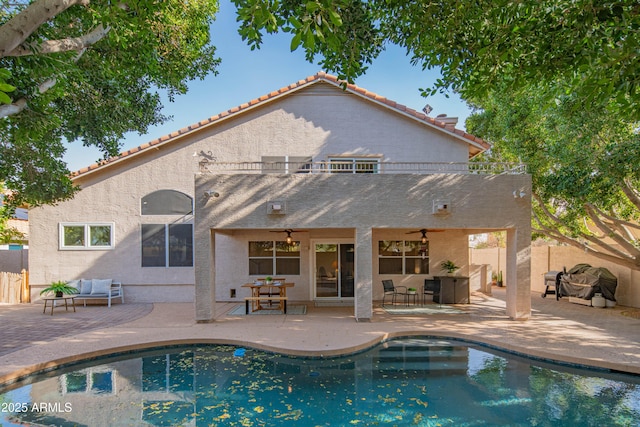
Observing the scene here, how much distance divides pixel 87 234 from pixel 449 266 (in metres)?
14.7

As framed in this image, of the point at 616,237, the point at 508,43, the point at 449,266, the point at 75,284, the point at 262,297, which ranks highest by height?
the point at 508,43

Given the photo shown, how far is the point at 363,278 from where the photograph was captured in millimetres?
10328

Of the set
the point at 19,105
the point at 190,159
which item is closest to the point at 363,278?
the point at 190,159

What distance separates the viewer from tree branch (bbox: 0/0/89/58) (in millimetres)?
4691

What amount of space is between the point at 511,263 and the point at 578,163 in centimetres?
371

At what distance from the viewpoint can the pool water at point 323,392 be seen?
5352 mm

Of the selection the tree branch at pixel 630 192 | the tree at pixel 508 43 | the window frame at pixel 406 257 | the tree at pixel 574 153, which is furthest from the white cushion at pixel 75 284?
the tree branch at pixel 630 192

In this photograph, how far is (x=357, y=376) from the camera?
692cm

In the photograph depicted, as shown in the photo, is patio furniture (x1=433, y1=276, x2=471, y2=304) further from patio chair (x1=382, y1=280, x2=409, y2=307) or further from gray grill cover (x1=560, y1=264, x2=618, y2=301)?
gray grill cover (x1=560, y1=264, x2=618, y2=301)

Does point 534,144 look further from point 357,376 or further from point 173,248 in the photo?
point 173,248

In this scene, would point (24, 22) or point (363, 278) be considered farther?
point (363, 278)

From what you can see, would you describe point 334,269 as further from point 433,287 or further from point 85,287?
point 85,287

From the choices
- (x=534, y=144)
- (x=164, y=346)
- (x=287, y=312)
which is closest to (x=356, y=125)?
(x=534, y=144)

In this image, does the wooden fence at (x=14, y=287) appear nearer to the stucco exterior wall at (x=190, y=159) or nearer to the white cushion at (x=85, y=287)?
the stucco exterior wall at (x=190, y=159)
